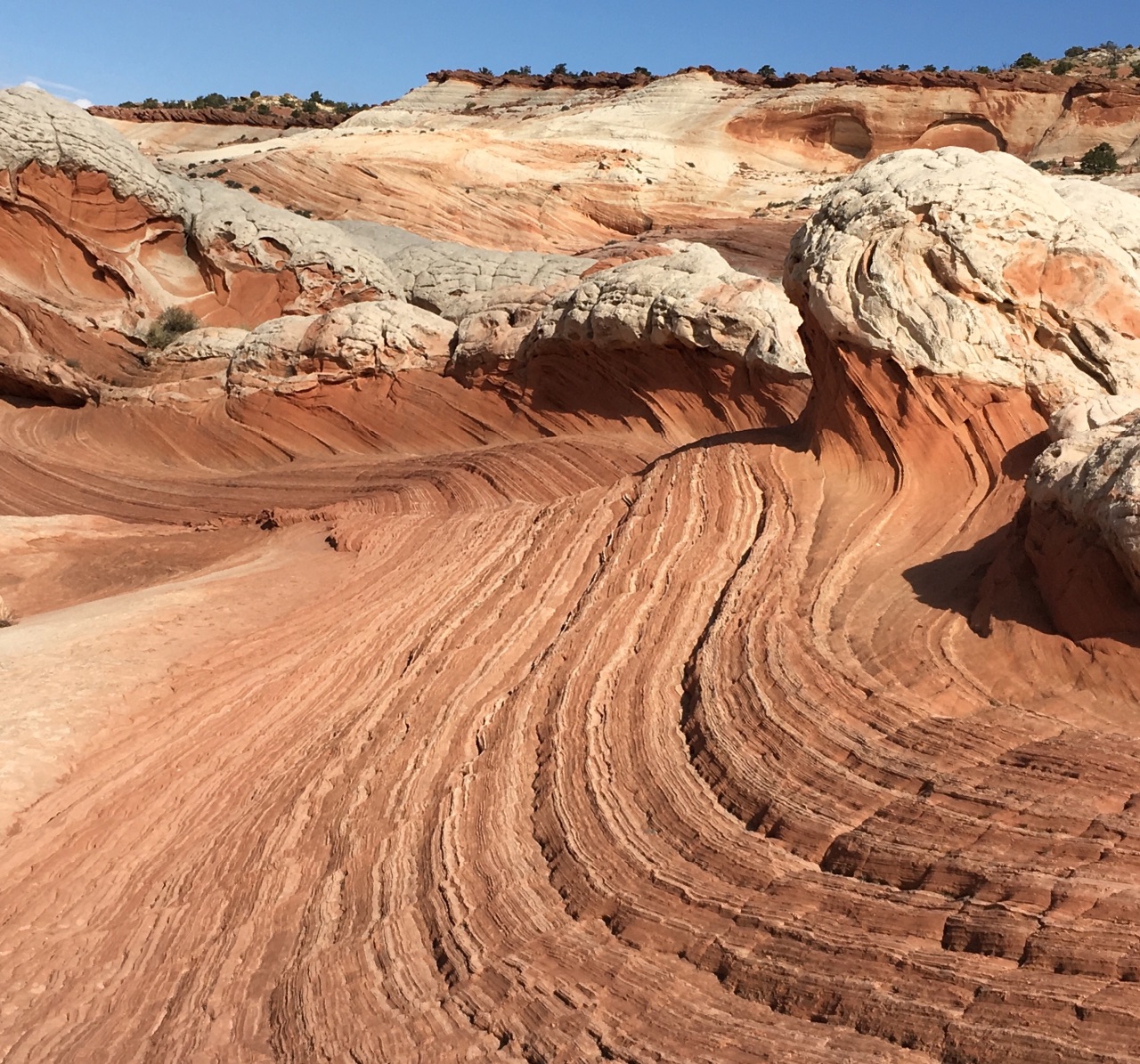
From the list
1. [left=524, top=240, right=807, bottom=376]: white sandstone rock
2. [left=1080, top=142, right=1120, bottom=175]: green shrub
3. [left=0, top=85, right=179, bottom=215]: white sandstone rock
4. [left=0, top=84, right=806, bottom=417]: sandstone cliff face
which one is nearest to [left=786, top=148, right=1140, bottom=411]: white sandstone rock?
[left=524, top=240, right=807, bottom=376]: white sandstone rock

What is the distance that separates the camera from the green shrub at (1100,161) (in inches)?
1104

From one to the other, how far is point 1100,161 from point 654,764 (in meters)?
29.0

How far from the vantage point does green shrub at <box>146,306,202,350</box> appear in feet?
58.7

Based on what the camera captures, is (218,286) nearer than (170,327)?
No

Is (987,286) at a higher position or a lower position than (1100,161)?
lower

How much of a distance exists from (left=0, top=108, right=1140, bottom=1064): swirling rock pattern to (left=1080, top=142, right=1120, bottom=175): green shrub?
73.4 ft

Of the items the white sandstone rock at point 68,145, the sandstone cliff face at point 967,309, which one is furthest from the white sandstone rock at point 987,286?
the white sandstone rock at point 68,145

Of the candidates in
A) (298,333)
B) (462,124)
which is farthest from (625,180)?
(298,333)

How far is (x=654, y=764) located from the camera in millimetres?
5336

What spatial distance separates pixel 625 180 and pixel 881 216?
2427 cm

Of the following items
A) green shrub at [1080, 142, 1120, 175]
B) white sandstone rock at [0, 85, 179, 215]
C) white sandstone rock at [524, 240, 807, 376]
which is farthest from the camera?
green shrub at [1080, 142, 1120, 175]

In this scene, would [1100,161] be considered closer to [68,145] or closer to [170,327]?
[170,327]

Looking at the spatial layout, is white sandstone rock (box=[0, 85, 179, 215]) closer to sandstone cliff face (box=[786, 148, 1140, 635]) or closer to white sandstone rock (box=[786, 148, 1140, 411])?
sandstone cliff face (box=[786, 148, 1140, 635])

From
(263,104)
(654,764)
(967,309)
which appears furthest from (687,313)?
(263,104)
